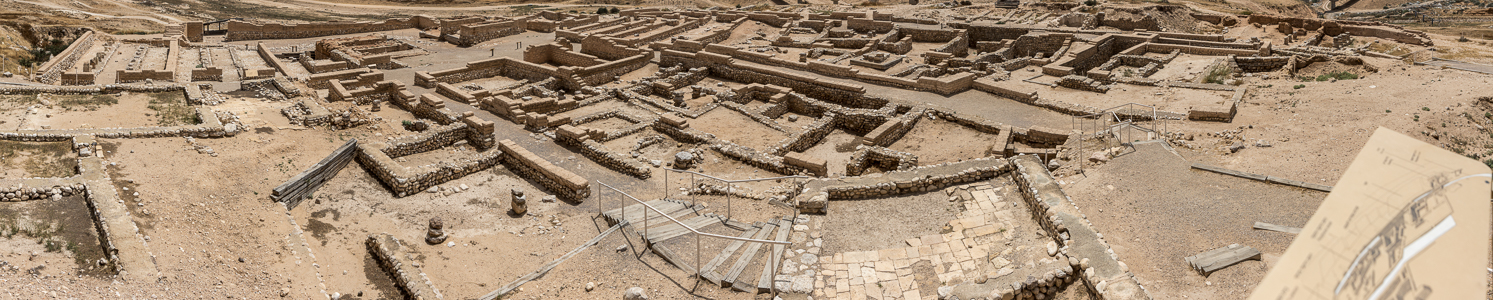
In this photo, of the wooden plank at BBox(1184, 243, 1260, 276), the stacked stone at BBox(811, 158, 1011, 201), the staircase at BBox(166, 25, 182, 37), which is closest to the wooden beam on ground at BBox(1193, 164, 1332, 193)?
the wooden plank at BBox(1184, 243, 1260, 276)

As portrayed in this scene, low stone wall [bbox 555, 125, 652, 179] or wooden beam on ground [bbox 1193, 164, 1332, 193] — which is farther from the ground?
wooden beam on ground [bbox 1193, 164, 1332, 193]

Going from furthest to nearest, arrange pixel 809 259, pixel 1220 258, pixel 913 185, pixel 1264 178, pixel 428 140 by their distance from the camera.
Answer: pixel 428 140, pixel 913 185, pixel 1264 178, pixel 809 259, pixel 1220 258

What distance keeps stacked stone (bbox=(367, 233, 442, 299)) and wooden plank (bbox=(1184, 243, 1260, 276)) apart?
33.5 ft

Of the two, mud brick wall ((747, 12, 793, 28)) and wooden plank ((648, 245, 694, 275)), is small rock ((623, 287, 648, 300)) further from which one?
mud brick wall ((747, 12, 793, 28))

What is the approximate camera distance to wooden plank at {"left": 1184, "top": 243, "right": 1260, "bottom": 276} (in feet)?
30.8

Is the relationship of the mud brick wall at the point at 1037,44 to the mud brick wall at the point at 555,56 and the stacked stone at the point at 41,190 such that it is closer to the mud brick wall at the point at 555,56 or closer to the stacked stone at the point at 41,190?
the mud brick wall at the point at 555,56

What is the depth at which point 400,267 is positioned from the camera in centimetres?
1191

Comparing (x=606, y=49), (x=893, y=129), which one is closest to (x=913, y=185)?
(x=893, y=129)

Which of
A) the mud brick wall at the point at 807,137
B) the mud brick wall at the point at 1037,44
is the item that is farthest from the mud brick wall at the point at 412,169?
the mud brick wall at the point at 1037,44

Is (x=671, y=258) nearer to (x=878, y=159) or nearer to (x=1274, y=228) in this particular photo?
(x=878, y=159)

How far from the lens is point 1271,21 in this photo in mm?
40625

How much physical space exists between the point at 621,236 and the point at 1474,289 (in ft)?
35.3

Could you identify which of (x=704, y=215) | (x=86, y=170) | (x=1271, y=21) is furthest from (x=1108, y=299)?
(x=1271, y=21)

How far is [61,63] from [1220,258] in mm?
34330
